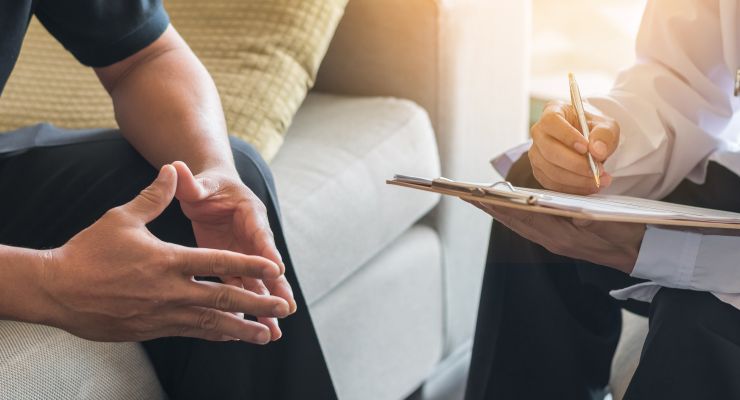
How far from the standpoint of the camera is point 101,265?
31.7 inches

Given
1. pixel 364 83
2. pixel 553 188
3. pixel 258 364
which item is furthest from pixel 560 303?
pixel 364 83

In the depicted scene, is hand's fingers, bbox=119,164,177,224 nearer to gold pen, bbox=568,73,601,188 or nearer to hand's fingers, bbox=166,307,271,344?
hand's fingers, bbox=166,307,271,344

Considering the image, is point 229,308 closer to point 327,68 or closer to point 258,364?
point 258,364

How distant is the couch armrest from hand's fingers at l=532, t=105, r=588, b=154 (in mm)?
511

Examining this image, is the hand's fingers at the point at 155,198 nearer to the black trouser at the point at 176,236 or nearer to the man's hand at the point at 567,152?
the black trouser at the point at 176,236

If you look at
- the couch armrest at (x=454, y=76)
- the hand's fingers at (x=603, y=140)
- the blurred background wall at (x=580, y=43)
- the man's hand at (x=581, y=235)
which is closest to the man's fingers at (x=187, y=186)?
the man's hand at (x=581, y=235)

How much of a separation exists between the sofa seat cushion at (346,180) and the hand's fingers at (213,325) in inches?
14.4

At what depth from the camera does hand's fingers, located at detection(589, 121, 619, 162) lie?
0.94 metres

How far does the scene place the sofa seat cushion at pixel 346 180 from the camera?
1256mm

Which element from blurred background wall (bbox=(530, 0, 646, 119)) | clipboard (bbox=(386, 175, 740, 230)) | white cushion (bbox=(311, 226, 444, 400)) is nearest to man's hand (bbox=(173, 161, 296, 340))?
clipboard (bbox=(386, 175, 740, 230))

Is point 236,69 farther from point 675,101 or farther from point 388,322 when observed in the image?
point 675,101

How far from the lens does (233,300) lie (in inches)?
32.3

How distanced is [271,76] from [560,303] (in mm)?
531

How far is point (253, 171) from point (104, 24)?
25cm
